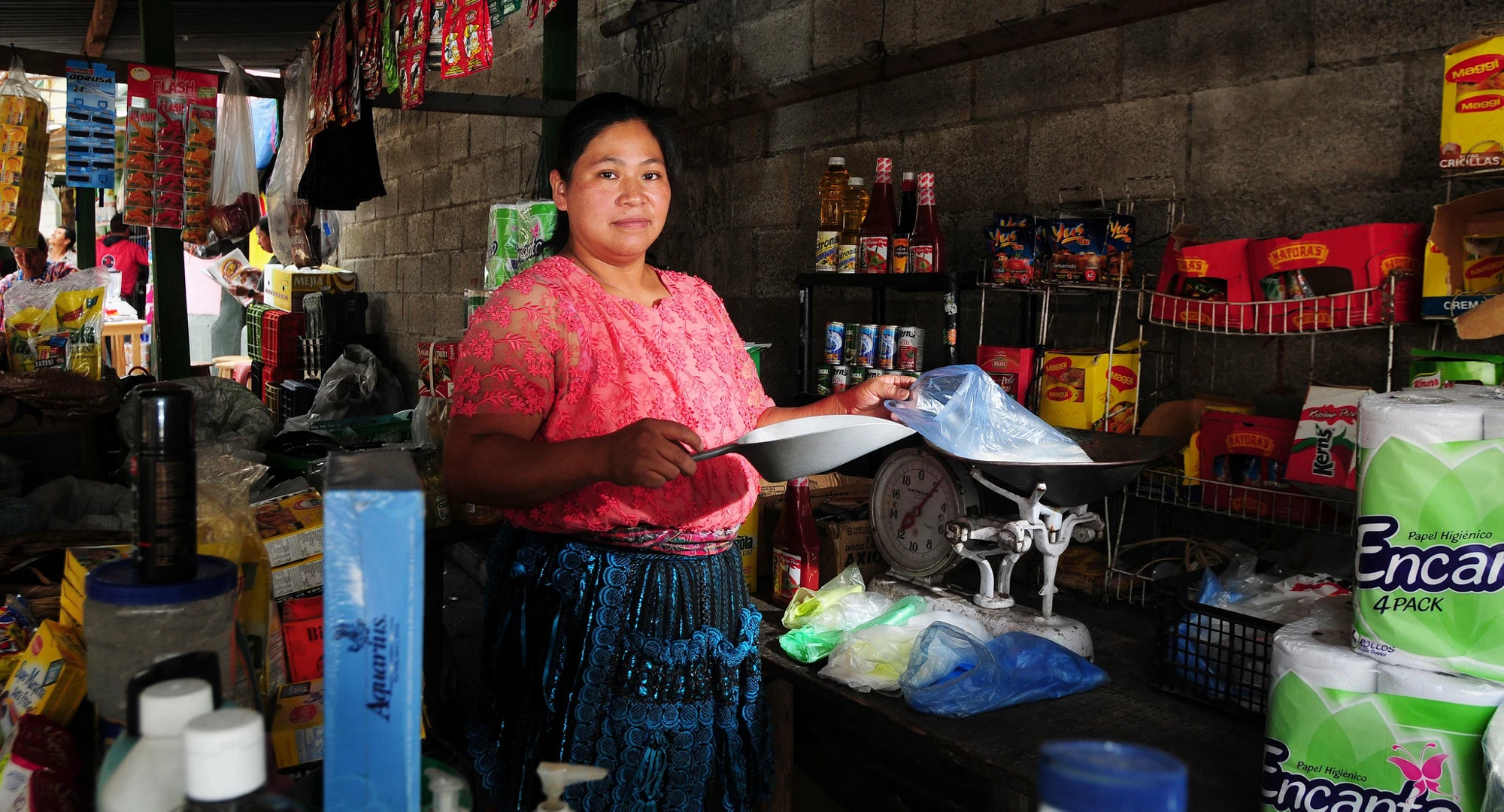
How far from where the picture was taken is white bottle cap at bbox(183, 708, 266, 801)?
492mm

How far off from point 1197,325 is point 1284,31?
62 centimetres

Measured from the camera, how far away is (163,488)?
0.70m

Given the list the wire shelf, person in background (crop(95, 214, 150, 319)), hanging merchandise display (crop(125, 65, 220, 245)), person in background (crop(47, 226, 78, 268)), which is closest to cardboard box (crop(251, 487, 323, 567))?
the wire shelf

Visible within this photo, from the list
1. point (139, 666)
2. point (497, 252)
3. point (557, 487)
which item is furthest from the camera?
point (497, 252)

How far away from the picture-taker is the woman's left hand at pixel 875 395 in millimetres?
1697

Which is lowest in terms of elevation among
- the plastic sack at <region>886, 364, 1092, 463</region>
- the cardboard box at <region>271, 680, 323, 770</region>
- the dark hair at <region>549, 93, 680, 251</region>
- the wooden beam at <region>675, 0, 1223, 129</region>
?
the cardboard box at <region>271, 680, 323, 770</region>

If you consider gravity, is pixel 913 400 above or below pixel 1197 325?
below

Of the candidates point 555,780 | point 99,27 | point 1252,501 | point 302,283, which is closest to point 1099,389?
point 1252,501

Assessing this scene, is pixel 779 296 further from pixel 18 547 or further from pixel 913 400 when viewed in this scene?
pixel 18 547

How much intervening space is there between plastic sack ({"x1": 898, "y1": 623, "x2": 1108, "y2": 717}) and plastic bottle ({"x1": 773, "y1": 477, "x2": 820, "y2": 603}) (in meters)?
0.49

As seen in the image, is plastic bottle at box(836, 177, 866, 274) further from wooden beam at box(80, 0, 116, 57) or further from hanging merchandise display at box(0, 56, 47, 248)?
wooden beam at box(80, 0, 116, 57)

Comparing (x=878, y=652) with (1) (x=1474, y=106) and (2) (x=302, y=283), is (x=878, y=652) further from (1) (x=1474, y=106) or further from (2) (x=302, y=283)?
(2) (x=302, y=283)

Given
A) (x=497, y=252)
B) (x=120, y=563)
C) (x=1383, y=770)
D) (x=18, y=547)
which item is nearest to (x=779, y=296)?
(x=497, y=252)

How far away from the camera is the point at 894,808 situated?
2785mm
